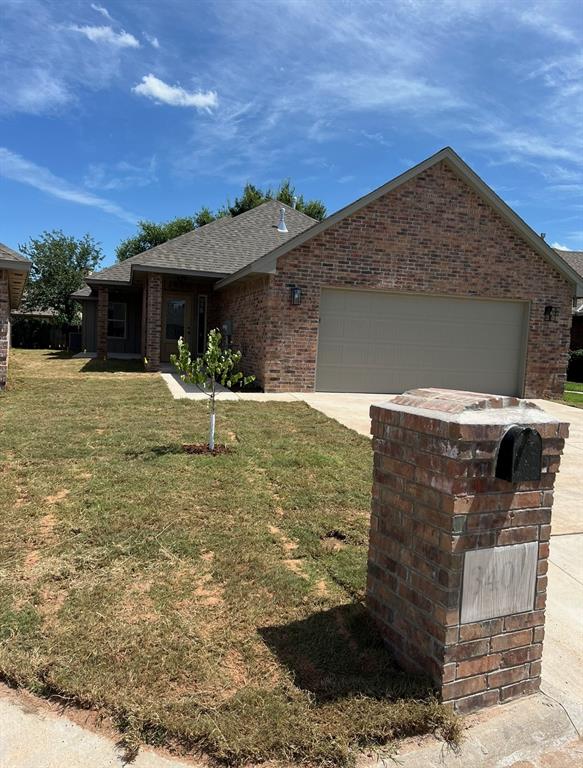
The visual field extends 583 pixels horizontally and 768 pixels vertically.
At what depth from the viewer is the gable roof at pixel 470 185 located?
11.8 meters

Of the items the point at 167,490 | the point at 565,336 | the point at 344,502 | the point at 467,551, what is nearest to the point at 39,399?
the point at 167,490

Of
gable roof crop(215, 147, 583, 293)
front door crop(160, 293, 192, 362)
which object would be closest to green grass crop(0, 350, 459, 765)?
gable roof crop(215, 147, 583, 293)

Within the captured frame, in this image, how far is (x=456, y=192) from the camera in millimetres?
12961

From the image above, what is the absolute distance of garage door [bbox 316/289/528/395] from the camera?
12.9 metres

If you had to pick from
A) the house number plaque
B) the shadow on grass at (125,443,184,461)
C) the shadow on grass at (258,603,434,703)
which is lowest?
the shadow on grass at (258,603,434,703)

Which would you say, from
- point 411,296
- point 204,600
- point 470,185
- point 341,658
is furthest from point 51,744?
point 470,185

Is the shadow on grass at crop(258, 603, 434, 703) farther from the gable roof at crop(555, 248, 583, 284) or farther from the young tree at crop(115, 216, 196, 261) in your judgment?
the young tree at crop(115, 216, 196, 261)

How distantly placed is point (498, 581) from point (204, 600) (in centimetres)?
161

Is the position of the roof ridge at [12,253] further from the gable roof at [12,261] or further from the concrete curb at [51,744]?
the concrete curb at [51,744]

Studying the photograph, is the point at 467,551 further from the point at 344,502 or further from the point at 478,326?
the point at 478,326

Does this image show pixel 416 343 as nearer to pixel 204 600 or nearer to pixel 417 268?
pixel 417 268

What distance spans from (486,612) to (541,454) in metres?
0.73

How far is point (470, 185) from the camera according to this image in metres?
12.9

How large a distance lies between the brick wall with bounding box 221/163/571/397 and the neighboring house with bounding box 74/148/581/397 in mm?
23
